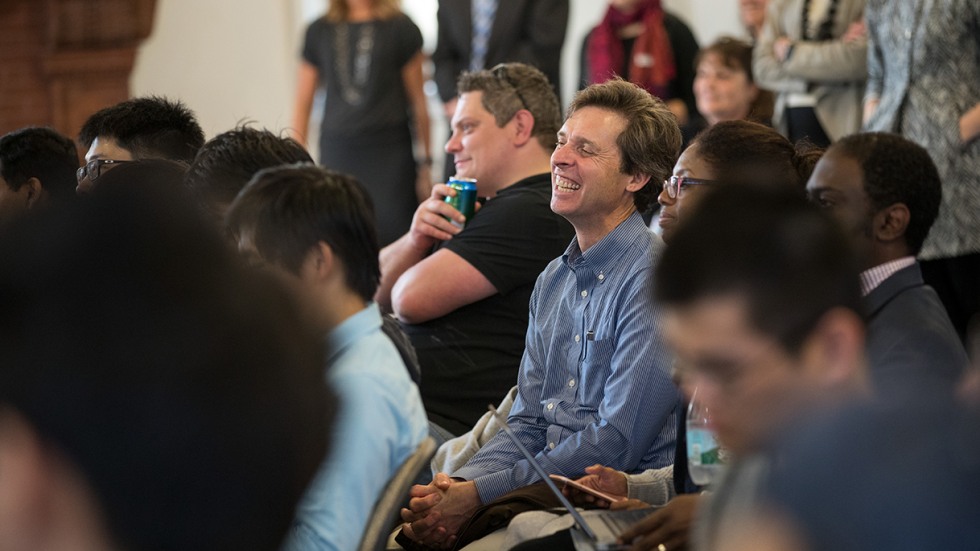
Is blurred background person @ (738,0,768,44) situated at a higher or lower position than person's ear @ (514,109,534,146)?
higher

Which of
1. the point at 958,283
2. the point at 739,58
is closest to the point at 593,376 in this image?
the point at 958,283

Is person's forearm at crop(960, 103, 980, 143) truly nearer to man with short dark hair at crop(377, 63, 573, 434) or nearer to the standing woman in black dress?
man with short dark hair at crop(377, 63, 573, 434)

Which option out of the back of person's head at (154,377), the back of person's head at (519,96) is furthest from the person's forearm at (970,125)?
the back of person's head at (154,377)

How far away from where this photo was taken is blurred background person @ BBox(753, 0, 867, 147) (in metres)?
4.27

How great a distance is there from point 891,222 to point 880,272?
0.53 feet

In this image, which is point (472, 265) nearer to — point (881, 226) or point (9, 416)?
point (881, 226)

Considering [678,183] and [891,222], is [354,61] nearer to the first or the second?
[678,183]

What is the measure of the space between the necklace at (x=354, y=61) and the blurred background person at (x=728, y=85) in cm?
157

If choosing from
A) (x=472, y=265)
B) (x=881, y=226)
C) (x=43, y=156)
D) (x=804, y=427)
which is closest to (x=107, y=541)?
(x=804, y=427)

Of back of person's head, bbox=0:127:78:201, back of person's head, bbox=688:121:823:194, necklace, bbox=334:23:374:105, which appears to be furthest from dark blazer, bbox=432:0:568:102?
back of person's head, bbox=688:121:823:194

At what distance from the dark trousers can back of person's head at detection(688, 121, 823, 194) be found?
1.26 meters

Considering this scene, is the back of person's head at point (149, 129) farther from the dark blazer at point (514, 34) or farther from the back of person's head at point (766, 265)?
the dark blazer at point (514, 34)

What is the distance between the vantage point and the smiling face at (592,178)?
246 cm

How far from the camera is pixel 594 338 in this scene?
7.65ft
